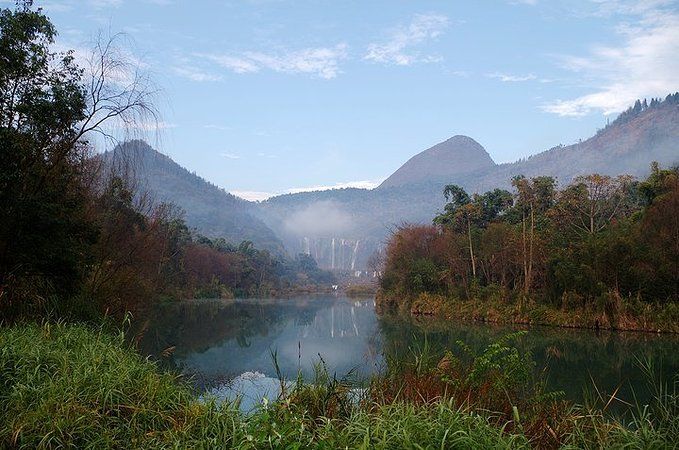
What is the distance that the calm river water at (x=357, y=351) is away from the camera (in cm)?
1104

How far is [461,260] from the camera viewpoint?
3250cm

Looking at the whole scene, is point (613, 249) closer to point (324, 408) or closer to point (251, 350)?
point (251, 350)

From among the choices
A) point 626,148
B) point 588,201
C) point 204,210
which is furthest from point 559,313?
point 204,210

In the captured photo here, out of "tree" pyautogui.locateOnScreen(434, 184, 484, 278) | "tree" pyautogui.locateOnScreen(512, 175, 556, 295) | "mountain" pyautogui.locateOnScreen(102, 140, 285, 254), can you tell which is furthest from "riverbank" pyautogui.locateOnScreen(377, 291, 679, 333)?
"mountain" pyautogui.locateOnScreen(102, 140, 285, 254)

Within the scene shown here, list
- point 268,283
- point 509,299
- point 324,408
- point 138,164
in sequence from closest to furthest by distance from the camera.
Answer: point 324,408
point 138,164
point 509,299
point 268,283

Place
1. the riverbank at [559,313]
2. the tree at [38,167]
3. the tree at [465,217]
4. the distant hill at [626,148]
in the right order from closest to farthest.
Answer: the tree at [38,167] → the riverbank at [559,313] → the tree at [465,217] → the distant hill at [626,148]

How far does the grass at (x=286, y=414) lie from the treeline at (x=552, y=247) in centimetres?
1677

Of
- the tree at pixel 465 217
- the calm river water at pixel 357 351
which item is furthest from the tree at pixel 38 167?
the tree at pixel 465 217

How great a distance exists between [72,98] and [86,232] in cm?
281

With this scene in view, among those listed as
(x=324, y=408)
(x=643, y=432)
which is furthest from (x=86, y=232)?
(x=643, y=432)

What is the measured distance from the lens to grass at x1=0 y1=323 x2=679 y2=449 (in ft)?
12.9

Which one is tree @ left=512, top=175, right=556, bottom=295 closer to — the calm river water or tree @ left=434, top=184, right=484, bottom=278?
tree @ left=434, top=184, right=484, bottom=278

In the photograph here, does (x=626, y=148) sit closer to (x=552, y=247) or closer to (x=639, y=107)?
(x=639, y=107)

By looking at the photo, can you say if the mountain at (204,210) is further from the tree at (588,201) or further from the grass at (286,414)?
the grass at (286,414)
